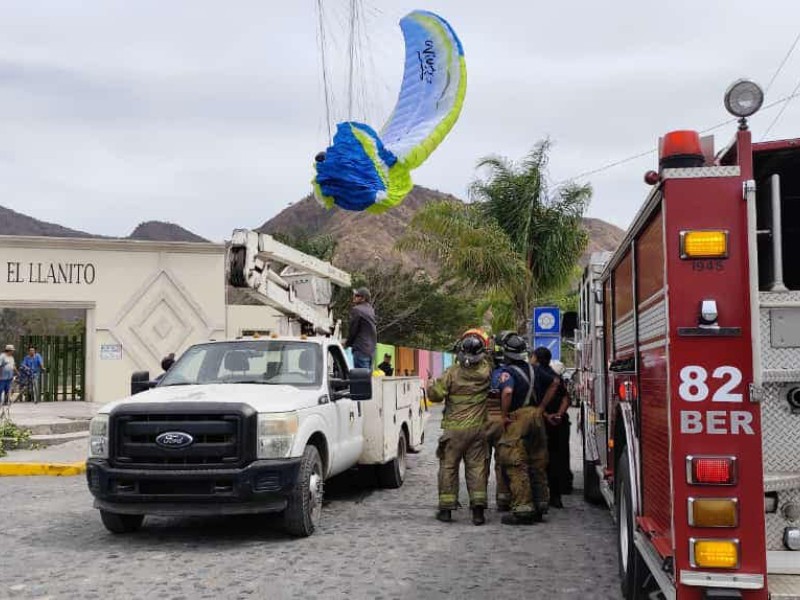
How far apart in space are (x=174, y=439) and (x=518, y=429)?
328 cm

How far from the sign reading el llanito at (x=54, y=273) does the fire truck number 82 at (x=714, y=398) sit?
77.1 ft

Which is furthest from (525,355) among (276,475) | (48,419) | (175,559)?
(48,419)

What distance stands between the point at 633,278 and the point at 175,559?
4264 millimetres

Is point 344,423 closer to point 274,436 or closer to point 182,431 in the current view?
point 274,436

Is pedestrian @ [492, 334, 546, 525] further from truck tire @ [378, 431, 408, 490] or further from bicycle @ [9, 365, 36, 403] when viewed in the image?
bicycle @ [9, 365, 36, 403]

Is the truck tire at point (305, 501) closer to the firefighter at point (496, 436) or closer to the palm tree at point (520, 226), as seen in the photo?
the firefighter at point (496, 436)

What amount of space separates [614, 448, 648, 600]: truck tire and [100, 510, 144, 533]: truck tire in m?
4.40

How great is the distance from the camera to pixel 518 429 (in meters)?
8.74

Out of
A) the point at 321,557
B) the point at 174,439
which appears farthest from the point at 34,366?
the point at 321,557

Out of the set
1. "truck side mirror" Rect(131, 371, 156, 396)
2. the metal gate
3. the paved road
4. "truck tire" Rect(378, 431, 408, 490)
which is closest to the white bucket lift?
"truck side mirror" Rect(131, 371, 156, 396)

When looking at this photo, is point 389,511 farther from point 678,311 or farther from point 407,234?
point 407,234

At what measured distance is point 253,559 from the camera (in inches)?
279

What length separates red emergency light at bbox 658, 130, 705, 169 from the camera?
13.3 feet

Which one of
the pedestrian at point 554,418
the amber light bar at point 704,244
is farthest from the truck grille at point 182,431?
the amber light bar at point 704,244
